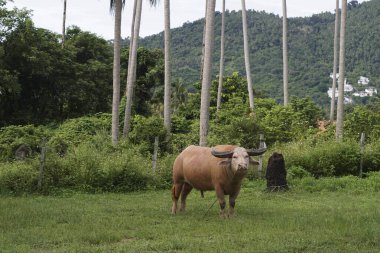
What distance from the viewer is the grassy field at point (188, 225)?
8172mm

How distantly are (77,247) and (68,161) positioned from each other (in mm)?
8883

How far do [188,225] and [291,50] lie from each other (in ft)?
268

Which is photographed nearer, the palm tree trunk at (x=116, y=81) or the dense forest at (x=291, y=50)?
the palm tree trunk at (x=116, y=81)

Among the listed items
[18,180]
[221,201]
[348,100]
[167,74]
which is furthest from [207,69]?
[348,100]

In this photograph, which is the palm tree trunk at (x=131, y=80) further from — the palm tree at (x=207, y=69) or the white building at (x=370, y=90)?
the white building at (x=370, y=90)

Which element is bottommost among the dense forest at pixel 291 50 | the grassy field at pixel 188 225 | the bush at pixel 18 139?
the grassy field at pixel 188 225

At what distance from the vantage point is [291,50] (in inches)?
3499

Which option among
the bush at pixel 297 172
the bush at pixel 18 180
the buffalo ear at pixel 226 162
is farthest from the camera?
the bush at pixel 297 172

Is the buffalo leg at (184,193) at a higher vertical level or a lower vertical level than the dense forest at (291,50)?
lower

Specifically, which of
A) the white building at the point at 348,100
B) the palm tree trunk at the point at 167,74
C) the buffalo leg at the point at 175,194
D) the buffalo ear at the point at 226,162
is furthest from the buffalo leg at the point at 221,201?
the white building at the point at 348,100

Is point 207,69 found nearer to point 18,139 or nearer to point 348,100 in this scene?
point 18,139

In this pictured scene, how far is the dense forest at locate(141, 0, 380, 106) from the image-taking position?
7575cm

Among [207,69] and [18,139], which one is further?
[18,139]

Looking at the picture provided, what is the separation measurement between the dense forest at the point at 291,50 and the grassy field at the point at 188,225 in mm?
55691
